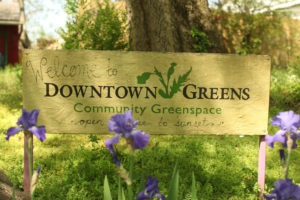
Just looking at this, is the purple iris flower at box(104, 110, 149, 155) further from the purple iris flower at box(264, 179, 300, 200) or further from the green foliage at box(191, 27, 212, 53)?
the green foliage at box(191, 27, 212, 53)

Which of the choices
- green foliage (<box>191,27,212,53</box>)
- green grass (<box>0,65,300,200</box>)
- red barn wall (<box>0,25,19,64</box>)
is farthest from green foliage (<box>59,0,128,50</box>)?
red barn wall (<box>0,25,19,64</box>)

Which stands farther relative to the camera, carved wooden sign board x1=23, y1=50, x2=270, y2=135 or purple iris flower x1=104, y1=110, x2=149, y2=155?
carved wooden sign board x1=23, y1=50, x2=270, y2=135

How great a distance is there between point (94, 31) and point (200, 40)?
162cm

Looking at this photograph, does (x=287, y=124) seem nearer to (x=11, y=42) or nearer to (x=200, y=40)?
(x=200, y=40)

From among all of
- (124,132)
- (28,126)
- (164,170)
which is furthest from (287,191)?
(164,170)

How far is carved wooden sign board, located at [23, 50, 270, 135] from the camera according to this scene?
2.37 meters

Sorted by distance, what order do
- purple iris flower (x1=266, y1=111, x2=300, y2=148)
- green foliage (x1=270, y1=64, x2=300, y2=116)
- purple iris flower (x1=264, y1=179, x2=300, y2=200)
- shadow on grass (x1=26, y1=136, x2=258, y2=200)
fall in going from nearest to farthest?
1. purple iris flower (x1=264, y1=179, x2=300, y2=200)
2. purple iris flower (x1=266, y1=111, x2=300, y2=148)
3. shadow on grass (x1=26, y1=136, x2=258, y2=200)
4. green foliage (x1=270, y1=64, x2=300, y2=116)

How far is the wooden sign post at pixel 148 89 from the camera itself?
2365 mm

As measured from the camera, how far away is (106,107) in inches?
94.5

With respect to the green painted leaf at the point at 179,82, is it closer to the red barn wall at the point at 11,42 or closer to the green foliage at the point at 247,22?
the green foliage at the point at 247,22

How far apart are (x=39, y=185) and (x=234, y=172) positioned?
1.96m

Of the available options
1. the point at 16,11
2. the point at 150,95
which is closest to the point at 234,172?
the point at 150,95

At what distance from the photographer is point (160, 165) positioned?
126 inches

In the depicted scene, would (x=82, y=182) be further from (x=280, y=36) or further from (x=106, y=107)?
(x=280, y=36)
